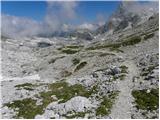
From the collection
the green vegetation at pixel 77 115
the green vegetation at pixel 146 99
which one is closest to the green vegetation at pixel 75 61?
the green vegetation at pixel 146 99

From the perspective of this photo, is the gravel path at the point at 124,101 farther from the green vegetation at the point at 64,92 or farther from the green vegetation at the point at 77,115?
the green vegetation at the point at 64,92

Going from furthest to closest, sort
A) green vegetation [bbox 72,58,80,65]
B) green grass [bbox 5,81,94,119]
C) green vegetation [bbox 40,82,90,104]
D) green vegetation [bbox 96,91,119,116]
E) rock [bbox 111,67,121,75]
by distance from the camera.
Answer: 1. green vegetation [bbox 72,58,80,65]
2. rock [bbox 111,67,121,75]
3. green vegetation [bbox 40,82,90,104]
4. green grass [bbox 5,81,94,119]
5. green vegetation [bbox 96,91,119,116]

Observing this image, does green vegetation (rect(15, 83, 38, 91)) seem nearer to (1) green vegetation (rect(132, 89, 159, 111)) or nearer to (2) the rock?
(2) the rock

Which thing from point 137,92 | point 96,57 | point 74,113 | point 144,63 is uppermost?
point 96,57

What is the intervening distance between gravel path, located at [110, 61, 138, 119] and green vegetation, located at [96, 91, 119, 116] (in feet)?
2.32

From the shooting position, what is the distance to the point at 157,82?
5381 cm

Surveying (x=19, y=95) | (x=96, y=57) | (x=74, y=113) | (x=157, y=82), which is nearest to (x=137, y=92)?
(x=157, y=82)

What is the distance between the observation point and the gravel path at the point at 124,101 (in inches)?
1775

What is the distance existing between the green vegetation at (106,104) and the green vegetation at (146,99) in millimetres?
3400

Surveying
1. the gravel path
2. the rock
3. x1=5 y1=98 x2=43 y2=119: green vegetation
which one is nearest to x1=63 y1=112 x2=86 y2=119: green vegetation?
the gravel path

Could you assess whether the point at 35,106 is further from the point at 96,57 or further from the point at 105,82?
the point at 96,57

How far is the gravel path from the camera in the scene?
45094 mm

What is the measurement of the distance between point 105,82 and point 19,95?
50.2 ft

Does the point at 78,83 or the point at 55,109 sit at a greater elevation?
the point at 78,83
